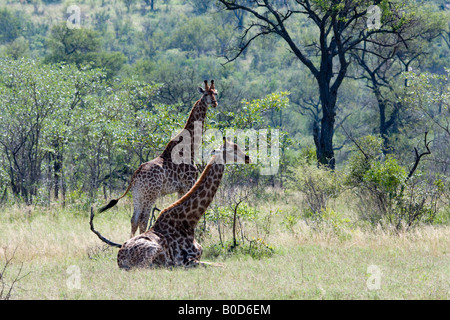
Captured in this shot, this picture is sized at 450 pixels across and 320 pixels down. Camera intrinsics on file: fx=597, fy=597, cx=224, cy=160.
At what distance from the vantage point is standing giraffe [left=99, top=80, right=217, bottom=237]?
1108cm

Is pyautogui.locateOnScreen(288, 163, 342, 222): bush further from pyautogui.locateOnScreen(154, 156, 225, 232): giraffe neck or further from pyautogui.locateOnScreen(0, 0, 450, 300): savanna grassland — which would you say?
pyautogui.locateOnScreen(154, 156, 225, 232): giraffe neck

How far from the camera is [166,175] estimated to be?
1118 cm

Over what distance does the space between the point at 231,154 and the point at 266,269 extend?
181cm

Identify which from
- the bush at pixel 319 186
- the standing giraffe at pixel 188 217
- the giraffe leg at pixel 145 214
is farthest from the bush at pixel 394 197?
the standing giraffe at pixel 188 217

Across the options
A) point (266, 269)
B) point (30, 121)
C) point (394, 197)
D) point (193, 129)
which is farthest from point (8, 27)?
point (266, 269)

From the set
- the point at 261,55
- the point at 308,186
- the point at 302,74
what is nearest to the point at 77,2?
the point at 261,55

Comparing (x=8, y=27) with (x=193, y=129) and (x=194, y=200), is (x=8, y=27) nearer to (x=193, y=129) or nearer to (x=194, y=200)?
(x=193, y=129)

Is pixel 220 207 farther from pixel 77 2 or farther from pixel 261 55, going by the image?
pixel 77 2

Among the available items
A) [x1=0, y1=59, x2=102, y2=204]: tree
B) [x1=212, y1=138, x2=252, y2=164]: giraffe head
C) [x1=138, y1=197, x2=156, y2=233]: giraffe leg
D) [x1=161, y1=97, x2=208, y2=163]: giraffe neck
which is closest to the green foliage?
[x1=0, y1=59, x2=102, y2=204]: tree

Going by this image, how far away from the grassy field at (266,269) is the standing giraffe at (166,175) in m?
0.95

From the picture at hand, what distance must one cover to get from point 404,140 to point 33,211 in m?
21.4

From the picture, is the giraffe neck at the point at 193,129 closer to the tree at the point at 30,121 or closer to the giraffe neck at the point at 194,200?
the giraffe neck at the point at 194,200

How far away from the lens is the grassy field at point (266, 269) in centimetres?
754

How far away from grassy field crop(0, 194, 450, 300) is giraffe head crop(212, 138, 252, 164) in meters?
1.63
